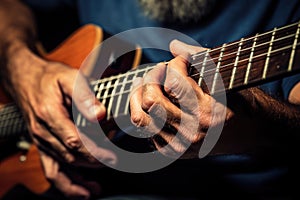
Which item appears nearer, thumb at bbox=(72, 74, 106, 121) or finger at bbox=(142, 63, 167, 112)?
finger at bbox=(142, 63, 167, 112)

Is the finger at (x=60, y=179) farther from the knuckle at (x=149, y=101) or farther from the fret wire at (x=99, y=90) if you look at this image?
the knuckle at (x=149, y=101)

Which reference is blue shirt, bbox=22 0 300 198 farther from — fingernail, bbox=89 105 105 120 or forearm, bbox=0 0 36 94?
forearm, bbox=0 0 36 94

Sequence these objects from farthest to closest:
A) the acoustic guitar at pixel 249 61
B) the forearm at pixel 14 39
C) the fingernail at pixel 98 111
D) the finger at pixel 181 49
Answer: the forearm at pixel 14 39, the fingernail at pixel 98 111, the finger at pixel 181 49, the acoustic guitar at pixel 249 61

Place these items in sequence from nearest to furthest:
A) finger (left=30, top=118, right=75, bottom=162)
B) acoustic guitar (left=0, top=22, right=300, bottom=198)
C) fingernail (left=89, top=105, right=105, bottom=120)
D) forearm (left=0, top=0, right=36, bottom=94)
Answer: acoustic guitar (left=0, top=22, right=300, bottom=198)
fingernail (left=89, top=105, right=105, bottom=120)
finger (left=30, top=118, right=75, bottom=162)
forearm (left=0, top=0, right=36, bottom=94)

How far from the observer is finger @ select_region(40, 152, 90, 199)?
0.83 meters

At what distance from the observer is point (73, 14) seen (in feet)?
3.84

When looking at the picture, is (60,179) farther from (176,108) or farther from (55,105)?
(176,108)

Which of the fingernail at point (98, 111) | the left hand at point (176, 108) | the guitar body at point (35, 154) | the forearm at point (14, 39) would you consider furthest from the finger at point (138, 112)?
the forearm at point (14, 39)

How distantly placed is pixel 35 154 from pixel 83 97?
268 mm

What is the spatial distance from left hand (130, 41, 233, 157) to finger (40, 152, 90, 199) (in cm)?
37

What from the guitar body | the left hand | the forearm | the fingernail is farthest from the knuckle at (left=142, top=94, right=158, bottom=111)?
the forearm

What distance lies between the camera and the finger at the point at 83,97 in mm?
667

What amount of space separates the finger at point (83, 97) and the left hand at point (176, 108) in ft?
0.53

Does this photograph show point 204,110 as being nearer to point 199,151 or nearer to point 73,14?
point 199,151
